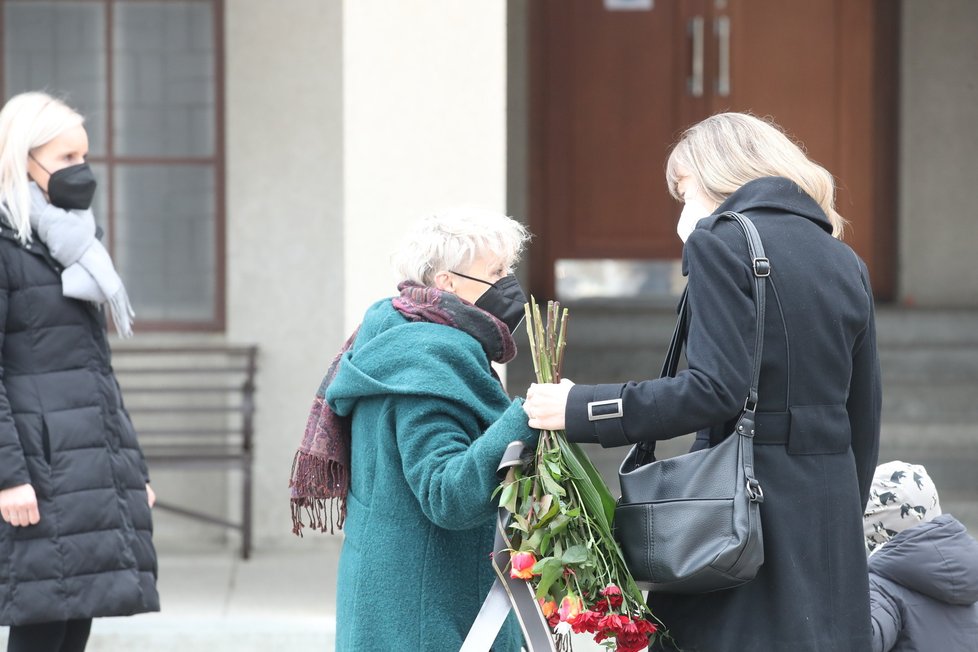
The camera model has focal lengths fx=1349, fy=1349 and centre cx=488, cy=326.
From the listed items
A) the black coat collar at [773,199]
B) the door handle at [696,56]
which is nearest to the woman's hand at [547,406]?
the black coat collar at [773,199]

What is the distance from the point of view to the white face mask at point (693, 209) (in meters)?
2.57

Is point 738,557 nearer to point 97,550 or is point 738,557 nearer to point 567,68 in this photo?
point 97,550

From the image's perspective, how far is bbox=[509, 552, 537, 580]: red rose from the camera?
95.8 inches

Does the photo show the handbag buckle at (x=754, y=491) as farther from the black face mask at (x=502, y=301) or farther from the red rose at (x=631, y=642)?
the black face mask at (x=502, y=301)

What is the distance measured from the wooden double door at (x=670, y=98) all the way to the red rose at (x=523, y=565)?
541cm

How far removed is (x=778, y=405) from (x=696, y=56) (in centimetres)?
553

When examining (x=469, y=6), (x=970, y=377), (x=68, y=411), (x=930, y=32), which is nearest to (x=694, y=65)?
(x=930, y=32)

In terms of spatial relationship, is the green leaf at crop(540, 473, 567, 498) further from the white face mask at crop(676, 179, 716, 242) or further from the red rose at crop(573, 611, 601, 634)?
the white face mask at crop(676, 179, 716, 242)

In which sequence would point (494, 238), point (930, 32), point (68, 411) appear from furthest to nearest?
point (930, 32) → point (68, 411) → point (494, 238)

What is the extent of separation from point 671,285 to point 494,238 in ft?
17.7

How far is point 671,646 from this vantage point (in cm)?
Answer: 254

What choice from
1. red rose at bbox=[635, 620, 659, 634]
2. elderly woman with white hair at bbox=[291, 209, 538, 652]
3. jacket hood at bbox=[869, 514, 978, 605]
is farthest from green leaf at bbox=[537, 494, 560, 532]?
jacket hood at bbox=[869, 514, 978, 605]

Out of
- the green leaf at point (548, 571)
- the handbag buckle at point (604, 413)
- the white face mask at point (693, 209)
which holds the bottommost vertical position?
the green leaf at point (548, 571)

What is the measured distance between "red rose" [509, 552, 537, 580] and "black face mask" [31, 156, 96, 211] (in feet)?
6.00
